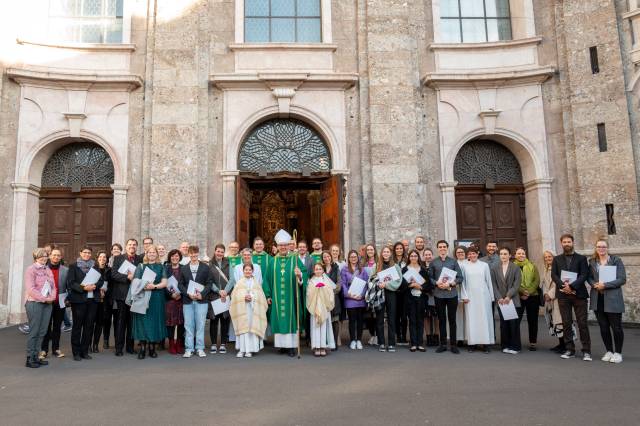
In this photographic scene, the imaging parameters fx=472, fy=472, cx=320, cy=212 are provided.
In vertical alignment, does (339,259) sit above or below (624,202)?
below

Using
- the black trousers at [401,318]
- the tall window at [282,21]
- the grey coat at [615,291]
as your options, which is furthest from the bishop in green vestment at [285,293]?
the tall window at [282,21]

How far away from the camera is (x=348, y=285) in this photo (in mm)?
7988

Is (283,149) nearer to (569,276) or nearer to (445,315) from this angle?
(445,315)

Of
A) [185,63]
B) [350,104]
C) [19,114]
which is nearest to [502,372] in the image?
[350,104]

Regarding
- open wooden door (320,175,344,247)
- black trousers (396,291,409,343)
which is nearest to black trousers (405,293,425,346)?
black trousers (396,291,409,343)

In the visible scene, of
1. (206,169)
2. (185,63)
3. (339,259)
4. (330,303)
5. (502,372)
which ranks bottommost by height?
(502,372)

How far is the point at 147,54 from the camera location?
1195 centimetres

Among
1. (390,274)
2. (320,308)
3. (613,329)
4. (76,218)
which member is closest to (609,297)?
(613,329)

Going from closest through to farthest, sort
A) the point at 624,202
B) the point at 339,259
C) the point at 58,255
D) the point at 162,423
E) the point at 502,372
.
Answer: the point at 162,423, the point at 502,372, the point at 58,255, the point at 339,259, the point at 624,202

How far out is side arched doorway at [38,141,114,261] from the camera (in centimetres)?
1178

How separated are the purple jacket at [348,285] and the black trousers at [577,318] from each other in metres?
3.04

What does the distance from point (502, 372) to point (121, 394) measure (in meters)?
4.57

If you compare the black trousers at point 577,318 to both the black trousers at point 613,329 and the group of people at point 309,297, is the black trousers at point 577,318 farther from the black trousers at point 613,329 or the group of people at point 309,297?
the black trousers at point 613,329

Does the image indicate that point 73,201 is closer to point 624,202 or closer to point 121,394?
point 121,394
